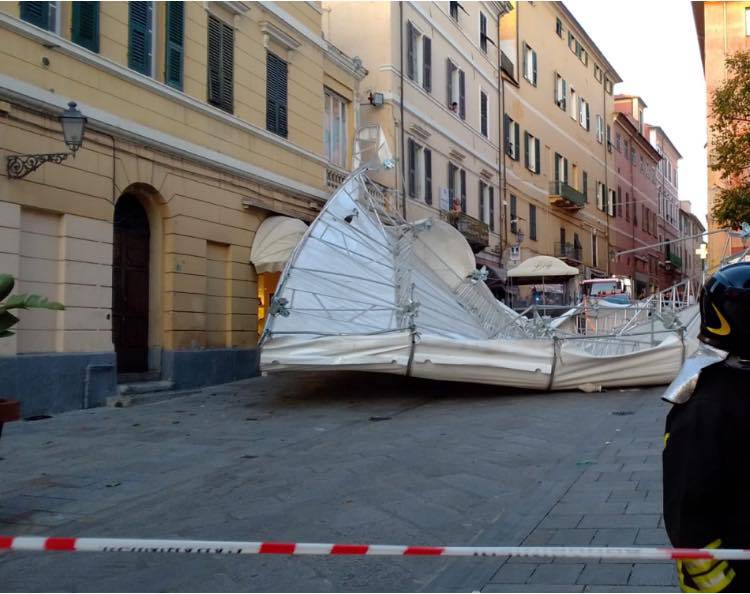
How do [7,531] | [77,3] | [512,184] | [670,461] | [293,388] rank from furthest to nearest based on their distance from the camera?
[512,184] → [293,388] → [77,3] → [7,531] → [670,461]

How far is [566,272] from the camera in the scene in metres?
24.6

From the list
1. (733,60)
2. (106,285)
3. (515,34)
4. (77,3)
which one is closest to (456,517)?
(106,285)

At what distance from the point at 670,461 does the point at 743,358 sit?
314 mm

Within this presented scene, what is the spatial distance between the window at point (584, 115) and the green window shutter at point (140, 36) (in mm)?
31568

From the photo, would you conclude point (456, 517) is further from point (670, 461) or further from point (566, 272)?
point (566, 272)

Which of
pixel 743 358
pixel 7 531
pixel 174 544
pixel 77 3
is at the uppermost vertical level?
pixel 77 3

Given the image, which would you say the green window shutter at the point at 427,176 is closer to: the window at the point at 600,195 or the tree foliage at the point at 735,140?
the tree foliage at the point at 735,140

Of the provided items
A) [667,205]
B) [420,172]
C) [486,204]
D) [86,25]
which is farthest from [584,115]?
[86,25]

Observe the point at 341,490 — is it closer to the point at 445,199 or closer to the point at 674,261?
A: the point at 445,199

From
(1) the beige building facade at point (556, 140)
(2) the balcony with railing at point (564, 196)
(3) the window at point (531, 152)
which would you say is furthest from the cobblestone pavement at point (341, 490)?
(2) the balcony with railing at point (564, 196)

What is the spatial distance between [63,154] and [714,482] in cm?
1035

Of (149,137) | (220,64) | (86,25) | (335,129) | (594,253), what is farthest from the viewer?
Result: (594,253)

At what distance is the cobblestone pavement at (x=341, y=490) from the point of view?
4.49 meters

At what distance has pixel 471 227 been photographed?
25.6 m
